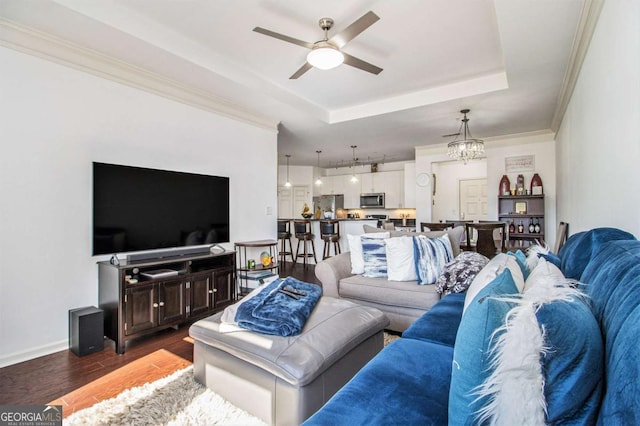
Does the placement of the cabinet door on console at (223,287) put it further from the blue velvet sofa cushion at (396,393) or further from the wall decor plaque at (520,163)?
the wall decor plaque at (520,163)

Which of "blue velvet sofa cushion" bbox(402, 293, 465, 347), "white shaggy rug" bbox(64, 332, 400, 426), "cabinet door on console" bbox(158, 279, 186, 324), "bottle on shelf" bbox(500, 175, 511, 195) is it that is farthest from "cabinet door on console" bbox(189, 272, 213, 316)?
"bottle on shelf" bbox(500, 175, 511, 195)

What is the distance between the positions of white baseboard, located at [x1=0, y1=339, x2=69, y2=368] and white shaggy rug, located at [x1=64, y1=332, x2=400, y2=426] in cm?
113

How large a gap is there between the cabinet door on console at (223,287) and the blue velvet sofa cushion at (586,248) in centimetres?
301

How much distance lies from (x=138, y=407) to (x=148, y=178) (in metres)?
2.09

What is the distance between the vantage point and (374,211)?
941 cm

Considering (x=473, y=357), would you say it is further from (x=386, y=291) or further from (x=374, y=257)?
(x=374, y=257)

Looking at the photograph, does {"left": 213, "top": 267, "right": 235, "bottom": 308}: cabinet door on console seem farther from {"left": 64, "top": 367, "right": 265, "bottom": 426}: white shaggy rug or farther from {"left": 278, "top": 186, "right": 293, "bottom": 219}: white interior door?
{"left": 278, "top": 186, "right": 293, "bottom": 219}: white interior door

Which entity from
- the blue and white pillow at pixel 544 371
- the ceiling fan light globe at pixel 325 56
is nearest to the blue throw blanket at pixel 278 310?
the blue and white pillow at pixel 544 371

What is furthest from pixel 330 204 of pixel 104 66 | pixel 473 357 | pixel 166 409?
pixel 473 357

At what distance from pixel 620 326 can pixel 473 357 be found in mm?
321

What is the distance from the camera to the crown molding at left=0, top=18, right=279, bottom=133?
2.44 meters

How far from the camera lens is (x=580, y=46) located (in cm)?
262

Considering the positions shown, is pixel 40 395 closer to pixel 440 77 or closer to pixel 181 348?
pixel 181 348

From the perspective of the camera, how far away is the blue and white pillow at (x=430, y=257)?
286 cm
